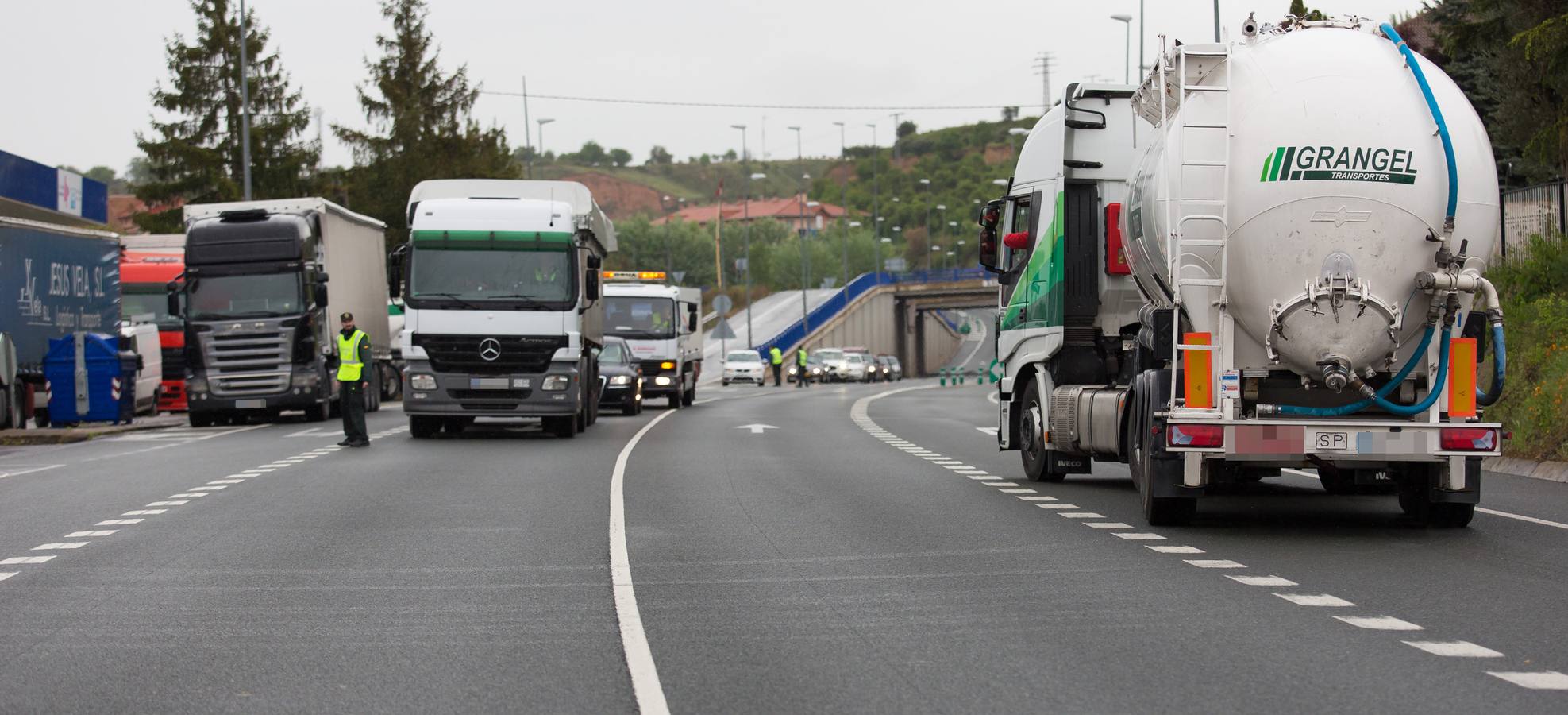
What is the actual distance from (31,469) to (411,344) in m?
5.68

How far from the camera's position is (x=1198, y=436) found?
12289 millimetres

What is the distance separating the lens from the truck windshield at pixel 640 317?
4197 centimetres

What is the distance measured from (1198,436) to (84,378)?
2351 cm

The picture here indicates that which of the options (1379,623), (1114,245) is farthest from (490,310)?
(1379,623)

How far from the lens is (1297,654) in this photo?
7832mm

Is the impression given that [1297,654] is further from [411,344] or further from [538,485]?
[411,344]

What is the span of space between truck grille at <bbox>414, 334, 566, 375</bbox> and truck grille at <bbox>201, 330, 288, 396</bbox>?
7.05 meters

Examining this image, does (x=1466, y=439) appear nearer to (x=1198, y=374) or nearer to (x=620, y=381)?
(x=1198, y=374)

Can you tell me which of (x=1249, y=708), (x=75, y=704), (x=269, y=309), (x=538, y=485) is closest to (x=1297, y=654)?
(x=1249, y=708)

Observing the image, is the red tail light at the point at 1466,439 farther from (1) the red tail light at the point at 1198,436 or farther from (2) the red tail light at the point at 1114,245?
(2) the red tail light at the point at 1114,245

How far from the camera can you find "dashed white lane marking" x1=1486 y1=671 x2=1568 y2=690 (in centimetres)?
706

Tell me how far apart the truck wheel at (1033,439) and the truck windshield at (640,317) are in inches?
951

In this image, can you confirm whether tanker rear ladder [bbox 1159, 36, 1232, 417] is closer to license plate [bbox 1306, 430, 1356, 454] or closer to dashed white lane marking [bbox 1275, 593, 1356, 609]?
license plate [bbox 1306, 430, 1356, 454]

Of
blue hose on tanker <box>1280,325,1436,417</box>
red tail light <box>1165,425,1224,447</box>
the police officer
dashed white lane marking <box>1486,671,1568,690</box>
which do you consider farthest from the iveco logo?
dashed white lane marking <box>1486,671,1568,690</box>
